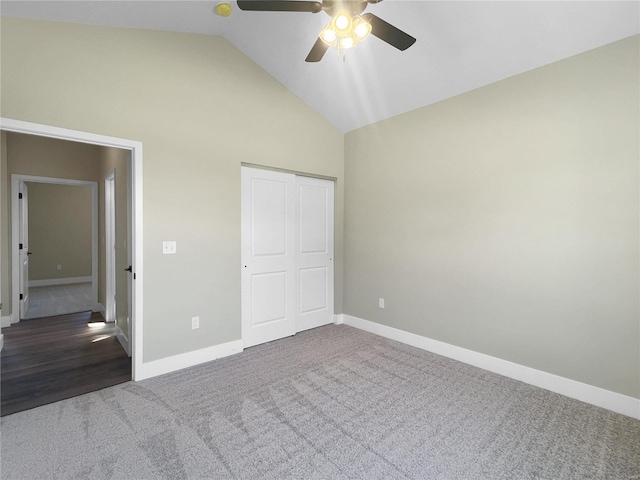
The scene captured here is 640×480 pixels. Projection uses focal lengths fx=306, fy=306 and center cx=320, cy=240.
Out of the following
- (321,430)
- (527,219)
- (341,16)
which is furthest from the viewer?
(527,219)

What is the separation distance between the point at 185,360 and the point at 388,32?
10.5 ft

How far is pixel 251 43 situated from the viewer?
315 cm

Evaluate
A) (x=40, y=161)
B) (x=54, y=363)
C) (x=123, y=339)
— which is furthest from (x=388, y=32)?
(x=40, y=161)

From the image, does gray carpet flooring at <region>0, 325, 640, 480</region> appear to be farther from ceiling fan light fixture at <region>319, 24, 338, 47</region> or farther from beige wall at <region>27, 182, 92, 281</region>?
beige wall at <region>27, 182, 92, 281</region>

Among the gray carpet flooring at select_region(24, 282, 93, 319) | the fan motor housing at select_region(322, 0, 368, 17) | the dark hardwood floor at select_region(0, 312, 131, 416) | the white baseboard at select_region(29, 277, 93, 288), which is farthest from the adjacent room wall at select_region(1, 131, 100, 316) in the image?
the fan motor housing at select_region(322, 0, 368, 17)

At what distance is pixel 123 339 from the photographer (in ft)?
11.7

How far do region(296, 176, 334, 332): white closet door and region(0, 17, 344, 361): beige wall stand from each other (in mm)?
593

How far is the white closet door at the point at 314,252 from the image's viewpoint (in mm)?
4027

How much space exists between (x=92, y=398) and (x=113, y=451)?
2.68ft

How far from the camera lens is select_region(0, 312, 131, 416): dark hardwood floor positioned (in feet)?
8.25

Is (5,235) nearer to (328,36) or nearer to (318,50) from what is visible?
(318,50)

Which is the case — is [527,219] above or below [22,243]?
above

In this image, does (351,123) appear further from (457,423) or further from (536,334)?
(457,423)

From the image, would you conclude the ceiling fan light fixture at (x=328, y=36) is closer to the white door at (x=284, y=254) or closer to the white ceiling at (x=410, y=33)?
the white ceiling at (x=410, y=33)
